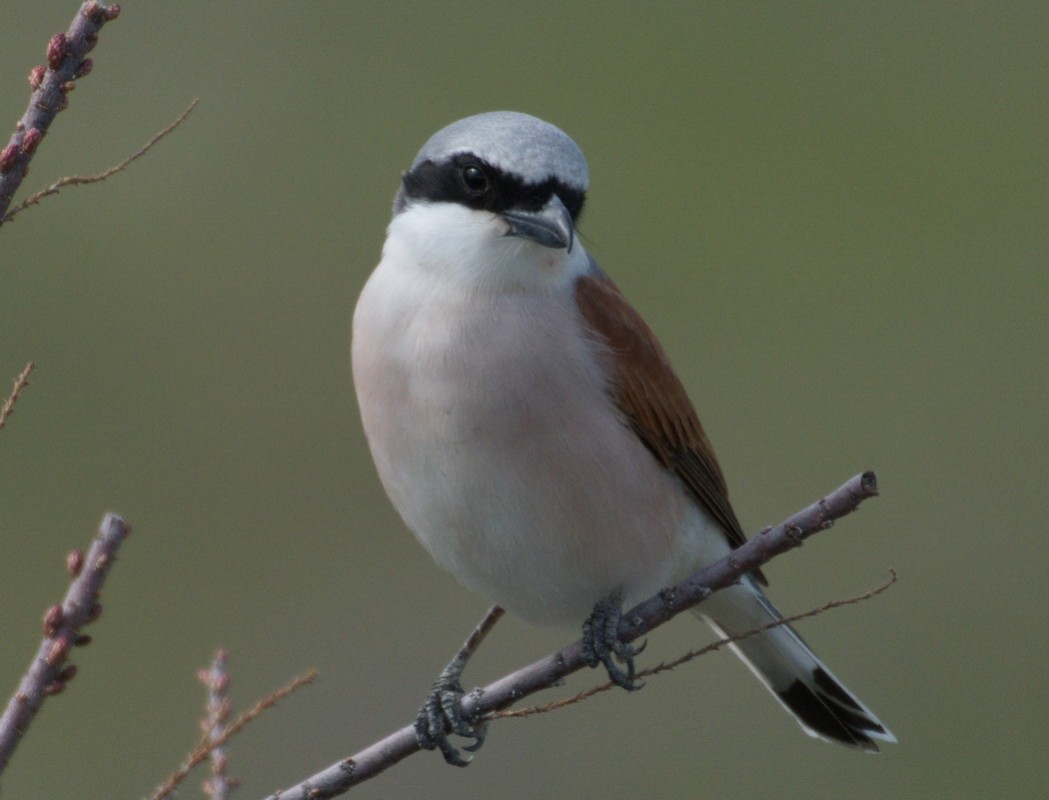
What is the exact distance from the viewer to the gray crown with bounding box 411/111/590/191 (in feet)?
9.76

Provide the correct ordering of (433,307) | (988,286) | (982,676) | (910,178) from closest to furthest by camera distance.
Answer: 1. (433,307)
2. (982,676)
3. (988,286)
4. (910,178)

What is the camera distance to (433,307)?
3.12 meters

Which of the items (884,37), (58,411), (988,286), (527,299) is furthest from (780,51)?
(527,299)

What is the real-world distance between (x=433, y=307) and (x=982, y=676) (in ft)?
12.8

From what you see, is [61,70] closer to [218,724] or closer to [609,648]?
[218,724]


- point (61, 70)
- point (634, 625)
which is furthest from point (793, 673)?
point (61, 70)

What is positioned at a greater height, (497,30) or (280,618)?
(497,30)

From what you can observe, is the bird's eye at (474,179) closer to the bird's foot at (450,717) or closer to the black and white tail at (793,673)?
the bird's foot at (450,717)

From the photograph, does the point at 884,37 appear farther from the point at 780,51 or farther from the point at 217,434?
the point at 217,434

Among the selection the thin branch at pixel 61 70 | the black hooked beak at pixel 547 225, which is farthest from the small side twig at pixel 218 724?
the black hooked beak at pixel 547 225

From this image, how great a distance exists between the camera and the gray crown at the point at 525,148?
9.76 feet

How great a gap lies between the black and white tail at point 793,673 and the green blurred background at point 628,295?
1.83m

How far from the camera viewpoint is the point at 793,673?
12.2 ft

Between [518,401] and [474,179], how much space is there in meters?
0.46
